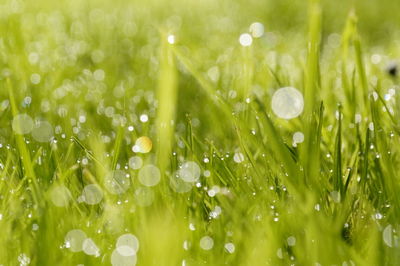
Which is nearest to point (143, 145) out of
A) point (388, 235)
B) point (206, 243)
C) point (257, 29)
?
point (206, 243)

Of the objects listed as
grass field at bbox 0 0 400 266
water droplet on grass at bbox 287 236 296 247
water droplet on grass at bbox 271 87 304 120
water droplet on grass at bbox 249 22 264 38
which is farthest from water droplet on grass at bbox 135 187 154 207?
water droplet on grass at bbox 249 22 264 38

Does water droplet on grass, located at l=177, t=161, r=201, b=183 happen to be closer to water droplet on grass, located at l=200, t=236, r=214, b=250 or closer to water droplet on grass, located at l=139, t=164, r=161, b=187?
water droplet on grass, located at l=139, t=164, r=161, b=187

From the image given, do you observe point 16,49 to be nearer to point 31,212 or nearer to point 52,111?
point 52,111

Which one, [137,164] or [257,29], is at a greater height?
[257,29]

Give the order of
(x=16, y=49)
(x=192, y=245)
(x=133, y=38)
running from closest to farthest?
(x=192, y=245)
(x=16, y=49)
(x=133, y=38)

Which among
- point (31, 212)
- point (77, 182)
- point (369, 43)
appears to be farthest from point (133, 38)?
point (31, 212)

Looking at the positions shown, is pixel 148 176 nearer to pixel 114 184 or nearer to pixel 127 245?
pixel 114 184

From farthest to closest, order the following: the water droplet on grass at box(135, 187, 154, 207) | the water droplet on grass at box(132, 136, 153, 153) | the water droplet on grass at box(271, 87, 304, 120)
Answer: the water droplet on grass at box(271, 87, 304, 120) < the water droplet on grass at box(132, 136, 153, 153) < the water droplet on grass at box(135, 187, 154, 207)

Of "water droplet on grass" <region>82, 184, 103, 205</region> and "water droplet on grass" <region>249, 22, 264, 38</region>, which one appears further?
"water droplet on grass" <region>249, 22, 264, 38</region>
